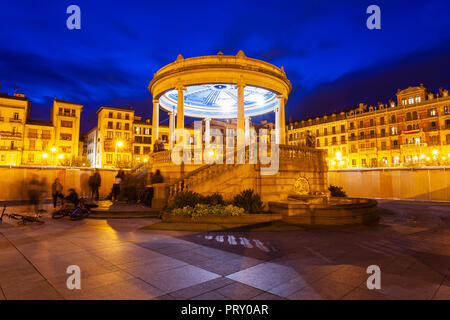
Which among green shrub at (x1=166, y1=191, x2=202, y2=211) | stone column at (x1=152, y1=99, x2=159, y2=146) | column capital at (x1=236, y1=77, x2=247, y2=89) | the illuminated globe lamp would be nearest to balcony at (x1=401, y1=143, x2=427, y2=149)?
→ the illuminated globe lamp

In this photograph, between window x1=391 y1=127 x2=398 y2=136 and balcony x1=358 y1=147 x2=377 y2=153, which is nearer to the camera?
window x1=391 y1=127 x2=398 y2=136

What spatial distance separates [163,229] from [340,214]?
24.6 ft

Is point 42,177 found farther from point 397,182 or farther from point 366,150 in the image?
point 366,150

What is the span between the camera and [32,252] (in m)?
6.53

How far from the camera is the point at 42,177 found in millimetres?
21625

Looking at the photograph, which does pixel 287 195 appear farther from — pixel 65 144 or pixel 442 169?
pixel 65 144

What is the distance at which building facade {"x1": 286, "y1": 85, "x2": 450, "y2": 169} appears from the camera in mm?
51875

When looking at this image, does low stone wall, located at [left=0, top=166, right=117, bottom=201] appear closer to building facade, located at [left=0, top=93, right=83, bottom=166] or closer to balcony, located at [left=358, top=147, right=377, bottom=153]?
building facade, located at [left=0, top=93, right=83, bottom=166]

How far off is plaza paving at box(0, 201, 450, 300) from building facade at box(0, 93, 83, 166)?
4873 cm

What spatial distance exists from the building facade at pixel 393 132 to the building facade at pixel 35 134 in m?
54.7

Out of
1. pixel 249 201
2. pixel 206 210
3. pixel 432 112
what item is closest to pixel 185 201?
pixel 206 210

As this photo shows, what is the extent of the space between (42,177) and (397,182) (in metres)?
34.0
